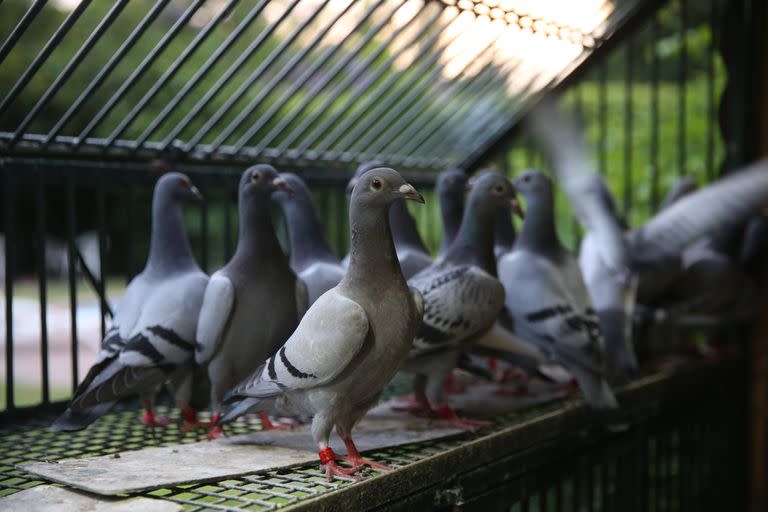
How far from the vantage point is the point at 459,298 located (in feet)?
9.49

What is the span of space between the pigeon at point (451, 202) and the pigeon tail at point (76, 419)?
1535 millimetres

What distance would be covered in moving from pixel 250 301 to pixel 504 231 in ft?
5.30

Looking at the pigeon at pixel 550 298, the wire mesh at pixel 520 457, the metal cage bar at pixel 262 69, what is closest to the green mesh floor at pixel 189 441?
the wire mesh at pixel 520 457

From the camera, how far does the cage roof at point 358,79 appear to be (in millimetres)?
2811

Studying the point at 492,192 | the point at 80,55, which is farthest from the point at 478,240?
the point at 80,55

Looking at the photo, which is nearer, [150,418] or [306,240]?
[150,418]

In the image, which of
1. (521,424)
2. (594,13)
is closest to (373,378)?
(521,424)

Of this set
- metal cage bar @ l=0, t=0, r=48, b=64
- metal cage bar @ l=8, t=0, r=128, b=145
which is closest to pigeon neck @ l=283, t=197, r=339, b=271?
metal cage bar @ l=8, t=0, r=128, b=145

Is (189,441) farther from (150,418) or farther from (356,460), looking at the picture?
(356,460)

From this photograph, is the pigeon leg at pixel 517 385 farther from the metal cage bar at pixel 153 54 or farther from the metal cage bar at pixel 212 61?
the metal cage bar at pixel 153 54

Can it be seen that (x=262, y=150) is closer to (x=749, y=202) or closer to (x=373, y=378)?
(x=373, y=378)

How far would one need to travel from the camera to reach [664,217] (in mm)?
3961

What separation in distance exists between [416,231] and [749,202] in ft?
5.35

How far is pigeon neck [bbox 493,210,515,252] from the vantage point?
392cm
